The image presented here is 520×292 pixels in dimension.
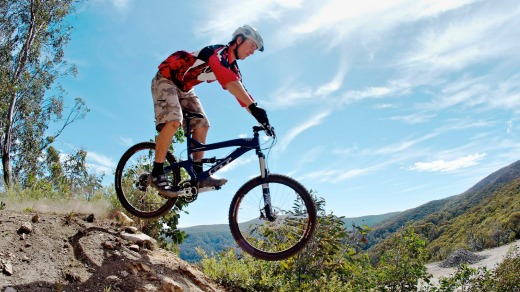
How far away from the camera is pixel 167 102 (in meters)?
5.57

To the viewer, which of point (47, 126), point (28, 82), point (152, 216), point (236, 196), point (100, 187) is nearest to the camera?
point (236, 196)

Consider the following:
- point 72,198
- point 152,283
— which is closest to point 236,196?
point 152,283

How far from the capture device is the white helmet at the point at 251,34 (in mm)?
5301

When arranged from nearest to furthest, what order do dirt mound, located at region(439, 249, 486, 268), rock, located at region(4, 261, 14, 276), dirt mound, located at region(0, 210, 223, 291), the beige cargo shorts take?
rock, located at region(4, 261, 14, 276)
dirt mound, located at region(0, 210, 223, 291)
the beige cargo shorts
dirt mound, located at region(439, 249, 486, 268)

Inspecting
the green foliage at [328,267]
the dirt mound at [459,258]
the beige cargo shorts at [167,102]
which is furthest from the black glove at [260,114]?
the dirt mound at [459,258]

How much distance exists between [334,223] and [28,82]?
944 inches

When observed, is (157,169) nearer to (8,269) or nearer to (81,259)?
(81,259)

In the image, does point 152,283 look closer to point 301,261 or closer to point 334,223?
point 301,261

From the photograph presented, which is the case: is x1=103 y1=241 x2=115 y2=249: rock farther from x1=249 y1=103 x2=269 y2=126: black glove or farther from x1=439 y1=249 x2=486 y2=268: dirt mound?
x1=439 y1=249 x2=486 y2=268: dirt mound

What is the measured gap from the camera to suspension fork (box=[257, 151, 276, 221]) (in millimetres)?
5301

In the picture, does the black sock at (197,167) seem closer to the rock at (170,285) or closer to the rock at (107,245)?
the rock at (107,245)

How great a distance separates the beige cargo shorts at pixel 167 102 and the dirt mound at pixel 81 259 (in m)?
1.61

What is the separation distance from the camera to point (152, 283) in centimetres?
475

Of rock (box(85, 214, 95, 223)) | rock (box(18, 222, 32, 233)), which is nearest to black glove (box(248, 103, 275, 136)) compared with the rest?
rock (box(85, 214, 95, 223))
